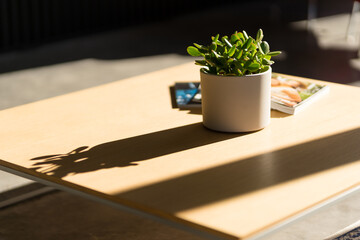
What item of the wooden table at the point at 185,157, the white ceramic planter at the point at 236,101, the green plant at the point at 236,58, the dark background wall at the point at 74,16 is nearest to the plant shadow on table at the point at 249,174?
the wooden table at the point at 185,157

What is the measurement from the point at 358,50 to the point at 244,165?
11.7ft

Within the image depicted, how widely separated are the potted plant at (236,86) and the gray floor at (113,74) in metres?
0.36

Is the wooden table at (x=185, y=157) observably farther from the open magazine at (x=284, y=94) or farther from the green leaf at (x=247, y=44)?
the green leaf at (x=247, y=44)

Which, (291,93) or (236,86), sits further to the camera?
(291,93)

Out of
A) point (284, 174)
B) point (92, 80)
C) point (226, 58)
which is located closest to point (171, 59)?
point (92, 80)

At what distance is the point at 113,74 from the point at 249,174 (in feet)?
9.52

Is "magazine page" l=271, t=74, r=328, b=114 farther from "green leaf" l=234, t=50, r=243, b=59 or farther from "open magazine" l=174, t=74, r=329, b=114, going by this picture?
"green leaf" l=234, t=50, r=243, b=59

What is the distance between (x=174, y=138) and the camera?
1.99 metres

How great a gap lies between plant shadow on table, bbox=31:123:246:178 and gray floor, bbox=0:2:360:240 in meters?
0.38

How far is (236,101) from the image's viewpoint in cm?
198

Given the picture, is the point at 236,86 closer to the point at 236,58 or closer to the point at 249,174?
the point at 236,58

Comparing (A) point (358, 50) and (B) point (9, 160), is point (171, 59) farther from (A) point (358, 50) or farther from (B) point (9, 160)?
(B) point (9, 160)

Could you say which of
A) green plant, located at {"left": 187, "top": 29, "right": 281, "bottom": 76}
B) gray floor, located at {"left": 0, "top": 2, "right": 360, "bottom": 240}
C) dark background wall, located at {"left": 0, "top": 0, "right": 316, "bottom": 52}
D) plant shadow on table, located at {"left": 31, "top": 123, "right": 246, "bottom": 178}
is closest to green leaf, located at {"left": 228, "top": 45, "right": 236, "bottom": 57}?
green plant, located at {"left": 187, "top": 29, "right": 281, "bottom": 76}

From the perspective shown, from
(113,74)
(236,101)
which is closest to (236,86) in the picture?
(236,101)
